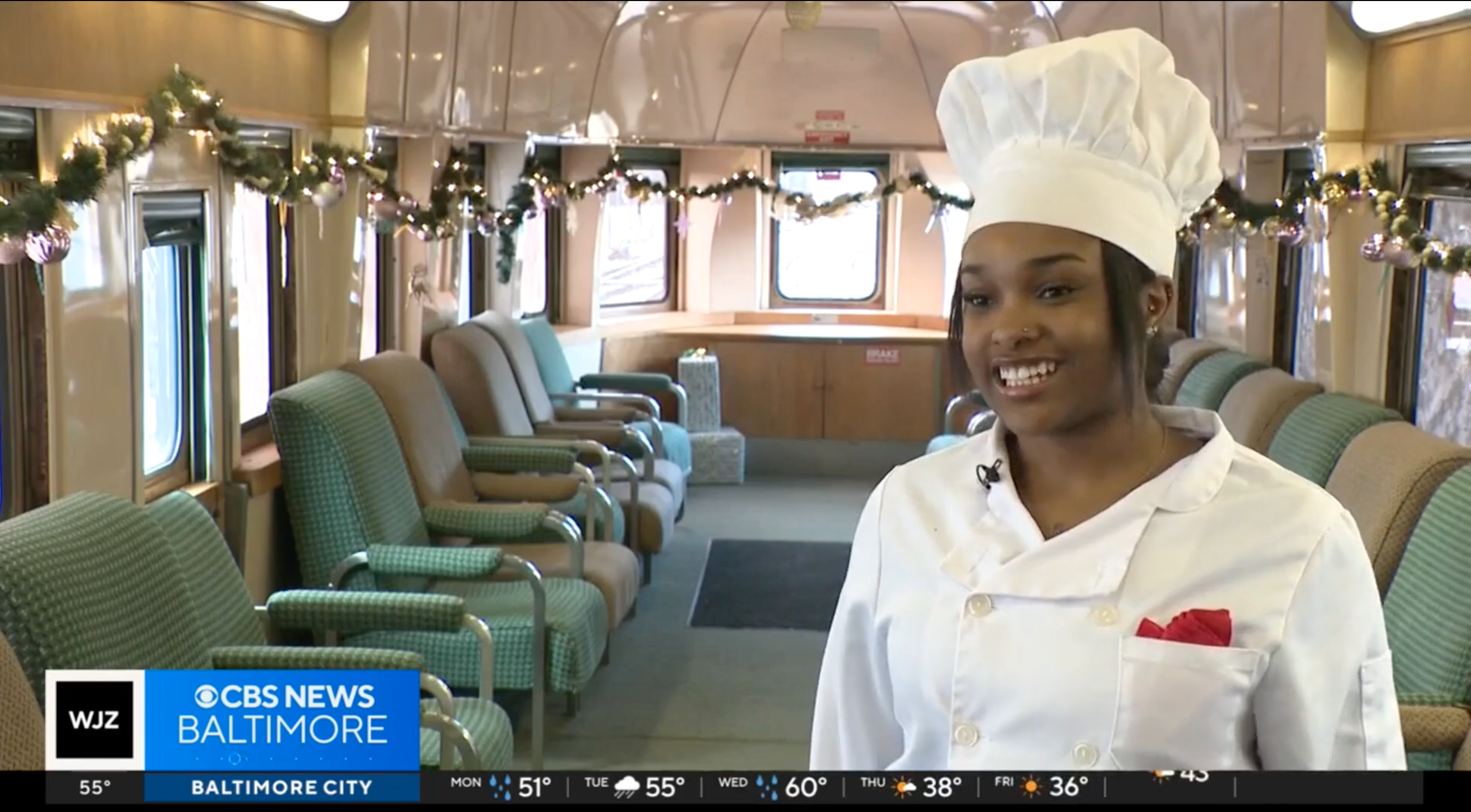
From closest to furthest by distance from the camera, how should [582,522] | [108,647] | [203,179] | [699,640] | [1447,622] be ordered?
[108,647], [1447,622], [203,179], [699,640], [582,522]

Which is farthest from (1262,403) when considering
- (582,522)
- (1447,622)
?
(582,522)

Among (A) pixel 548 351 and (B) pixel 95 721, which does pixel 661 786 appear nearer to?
(B) pixel 95 721

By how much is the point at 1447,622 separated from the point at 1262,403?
6.22 feet

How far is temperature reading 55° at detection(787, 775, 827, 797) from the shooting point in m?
1.49

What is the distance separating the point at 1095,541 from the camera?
1453mm

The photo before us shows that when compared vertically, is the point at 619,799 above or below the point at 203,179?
below

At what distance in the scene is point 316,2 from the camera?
488 cm

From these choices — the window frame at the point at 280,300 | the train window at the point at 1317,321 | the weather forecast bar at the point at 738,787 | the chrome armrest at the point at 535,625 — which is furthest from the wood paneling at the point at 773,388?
the weather forecast bar at the point at 738,787

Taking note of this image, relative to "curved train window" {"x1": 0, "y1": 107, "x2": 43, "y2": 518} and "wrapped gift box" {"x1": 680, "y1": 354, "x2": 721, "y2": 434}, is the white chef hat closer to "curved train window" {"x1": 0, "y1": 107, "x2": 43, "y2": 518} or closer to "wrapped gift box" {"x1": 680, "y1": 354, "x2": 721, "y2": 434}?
"curved train window" {"x1": 0, "y1": 107, "x2": 43, "y2": 518}

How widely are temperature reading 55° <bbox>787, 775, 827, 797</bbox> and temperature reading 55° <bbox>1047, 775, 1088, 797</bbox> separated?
0.70ft

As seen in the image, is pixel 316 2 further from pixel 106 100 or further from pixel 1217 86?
pixel 1217 86

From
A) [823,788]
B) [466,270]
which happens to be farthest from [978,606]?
[466,270]

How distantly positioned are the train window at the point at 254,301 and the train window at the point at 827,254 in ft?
17.7

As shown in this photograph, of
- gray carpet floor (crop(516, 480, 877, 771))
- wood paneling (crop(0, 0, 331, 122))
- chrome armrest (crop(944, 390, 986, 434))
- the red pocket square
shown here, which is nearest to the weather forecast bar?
the red pocket square
